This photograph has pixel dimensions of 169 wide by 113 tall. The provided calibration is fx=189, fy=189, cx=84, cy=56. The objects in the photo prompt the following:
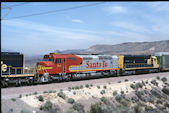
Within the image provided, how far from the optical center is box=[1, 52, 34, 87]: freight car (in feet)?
66.8

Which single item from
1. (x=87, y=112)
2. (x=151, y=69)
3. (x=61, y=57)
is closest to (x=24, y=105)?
(x=87, y=112)

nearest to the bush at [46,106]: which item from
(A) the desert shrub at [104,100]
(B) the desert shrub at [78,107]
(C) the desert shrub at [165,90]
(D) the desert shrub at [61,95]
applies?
(D) the desert shrub at [61,95]

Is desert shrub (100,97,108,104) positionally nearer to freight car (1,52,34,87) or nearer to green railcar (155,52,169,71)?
freight car (1,52,34,87)

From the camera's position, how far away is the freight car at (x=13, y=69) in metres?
20.4

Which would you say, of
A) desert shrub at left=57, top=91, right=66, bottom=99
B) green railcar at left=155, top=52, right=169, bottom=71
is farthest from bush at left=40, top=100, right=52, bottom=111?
green railcar at left=155, top=52, right=169, bottom=71

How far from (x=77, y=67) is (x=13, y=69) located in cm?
868

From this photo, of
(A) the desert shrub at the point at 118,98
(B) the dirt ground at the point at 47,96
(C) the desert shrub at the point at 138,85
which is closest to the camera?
(B) the dirt ground at the point at 47,96

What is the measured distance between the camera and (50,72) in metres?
23.3

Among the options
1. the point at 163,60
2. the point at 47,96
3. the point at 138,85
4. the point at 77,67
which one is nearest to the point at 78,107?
the point at 47,96

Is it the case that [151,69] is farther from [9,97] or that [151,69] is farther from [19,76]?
[9,97]

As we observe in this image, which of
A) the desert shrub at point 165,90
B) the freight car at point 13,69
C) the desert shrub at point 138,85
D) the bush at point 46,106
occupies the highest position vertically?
the freight car at point 13,69

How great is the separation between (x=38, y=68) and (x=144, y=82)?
15.9m

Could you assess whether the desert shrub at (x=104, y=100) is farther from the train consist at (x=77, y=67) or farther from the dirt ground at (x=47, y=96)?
the train consist at (x=77, y=67)

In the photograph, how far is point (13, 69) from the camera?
21.3 m
